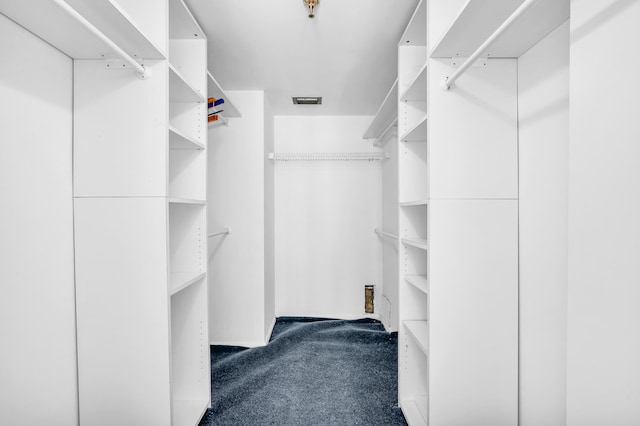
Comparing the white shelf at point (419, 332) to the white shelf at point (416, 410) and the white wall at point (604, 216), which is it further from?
the white wall at point (604, 216)

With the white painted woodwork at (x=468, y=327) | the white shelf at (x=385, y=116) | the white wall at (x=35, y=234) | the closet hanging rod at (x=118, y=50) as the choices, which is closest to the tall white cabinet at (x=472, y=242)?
the white painted woodwork at (x=468, y=327)

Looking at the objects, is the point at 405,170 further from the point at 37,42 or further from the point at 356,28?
the point at 37,42

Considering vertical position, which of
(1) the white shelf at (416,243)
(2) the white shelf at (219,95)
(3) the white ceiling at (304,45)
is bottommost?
(1) the white shelf at (416,243)

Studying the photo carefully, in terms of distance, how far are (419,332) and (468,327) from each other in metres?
0.30

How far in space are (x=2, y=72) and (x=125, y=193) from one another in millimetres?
533

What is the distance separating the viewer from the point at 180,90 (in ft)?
5.13

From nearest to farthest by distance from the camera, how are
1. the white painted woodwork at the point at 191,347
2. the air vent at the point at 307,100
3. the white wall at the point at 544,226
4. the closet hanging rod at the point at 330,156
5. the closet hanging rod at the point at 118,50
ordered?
the closet hanging rod at the point at 118,50 → the white wall at the point at 544,226 → the white painted woodwork at the point at 191,347 → the air vent at the point at 307,100 → the closet hanging rod at the point at 330,156

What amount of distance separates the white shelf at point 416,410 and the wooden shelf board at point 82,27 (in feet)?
6.88

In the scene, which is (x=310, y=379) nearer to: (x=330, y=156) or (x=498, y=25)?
(x=330, y=156)

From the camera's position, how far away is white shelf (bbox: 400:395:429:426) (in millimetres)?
1594

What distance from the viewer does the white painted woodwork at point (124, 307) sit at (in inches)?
51.1

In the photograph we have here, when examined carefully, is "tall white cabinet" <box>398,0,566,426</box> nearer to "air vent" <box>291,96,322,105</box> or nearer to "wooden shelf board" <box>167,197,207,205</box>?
"wooden shelf board" <box>167,197,207,205</box>

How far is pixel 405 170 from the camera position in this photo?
180 cm

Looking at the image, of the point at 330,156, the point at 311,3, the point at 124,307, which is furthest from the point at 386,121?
the point at 124,307
